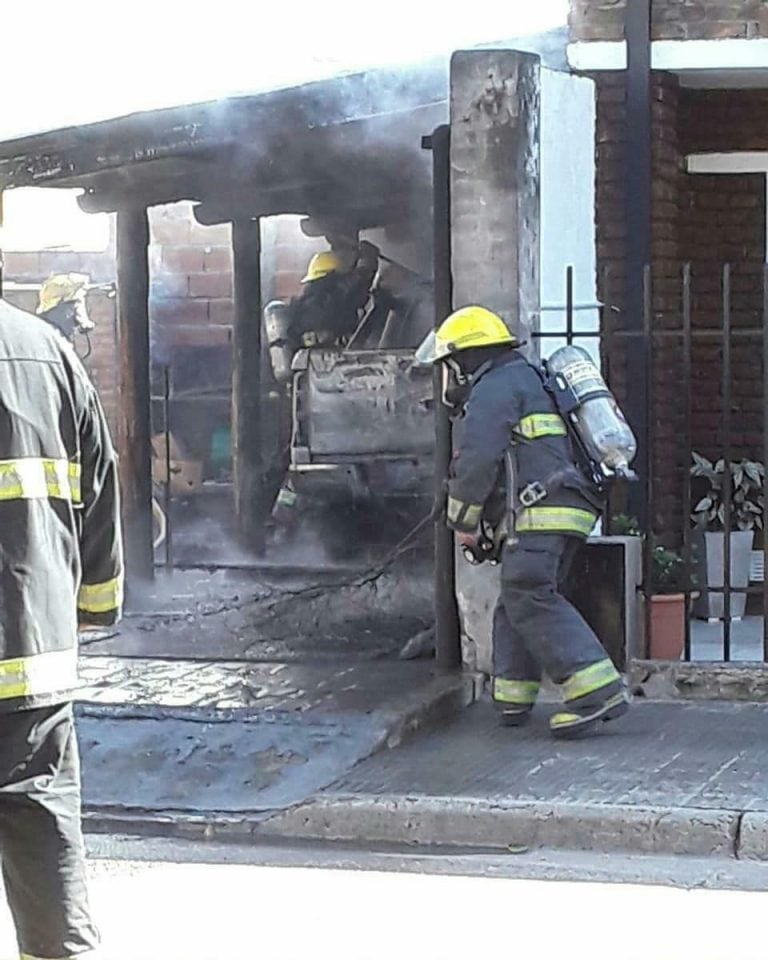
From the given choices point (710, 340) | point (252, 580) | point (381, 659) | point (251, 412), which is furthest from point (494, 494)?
point (251, 412)

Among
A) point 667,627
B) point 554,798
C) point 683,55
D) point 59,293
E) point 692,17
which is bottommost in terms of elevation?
point 554,798

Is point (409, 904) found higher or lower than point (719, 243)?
lower

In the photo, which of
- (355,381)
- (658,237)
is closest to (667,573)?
(658,237)

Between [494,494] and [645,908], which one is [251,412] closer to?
[494,494]

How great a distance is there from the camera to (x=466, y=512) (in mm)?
6965

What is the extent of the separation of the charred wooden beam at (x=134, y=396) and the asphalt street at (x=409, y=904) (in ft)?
15.5

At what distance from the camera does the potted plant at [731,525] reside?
9.45 metres

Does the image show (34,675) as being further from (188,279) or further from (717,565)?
(188,279)

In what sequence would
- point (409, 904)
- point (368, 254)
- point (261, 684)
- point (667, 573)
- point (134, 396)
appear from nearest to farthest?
point (409, 904), point (261, 684), point (667, 573), point (134, 396), point (368, 254)

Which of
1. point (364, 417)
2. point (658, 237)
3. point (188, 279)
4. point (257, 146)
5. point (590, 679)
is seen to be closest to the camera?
point (590, 679)

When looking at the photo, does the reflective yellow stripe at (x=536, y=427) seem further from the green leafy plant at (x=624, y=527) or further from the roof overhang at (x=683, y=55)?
the roof overhang at (x=683, y=55)

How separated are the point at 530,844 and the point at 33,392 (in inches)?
106

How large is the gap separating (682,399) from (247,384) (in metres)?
3.78

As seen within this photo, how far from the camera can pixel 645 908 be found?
525 centimetres
